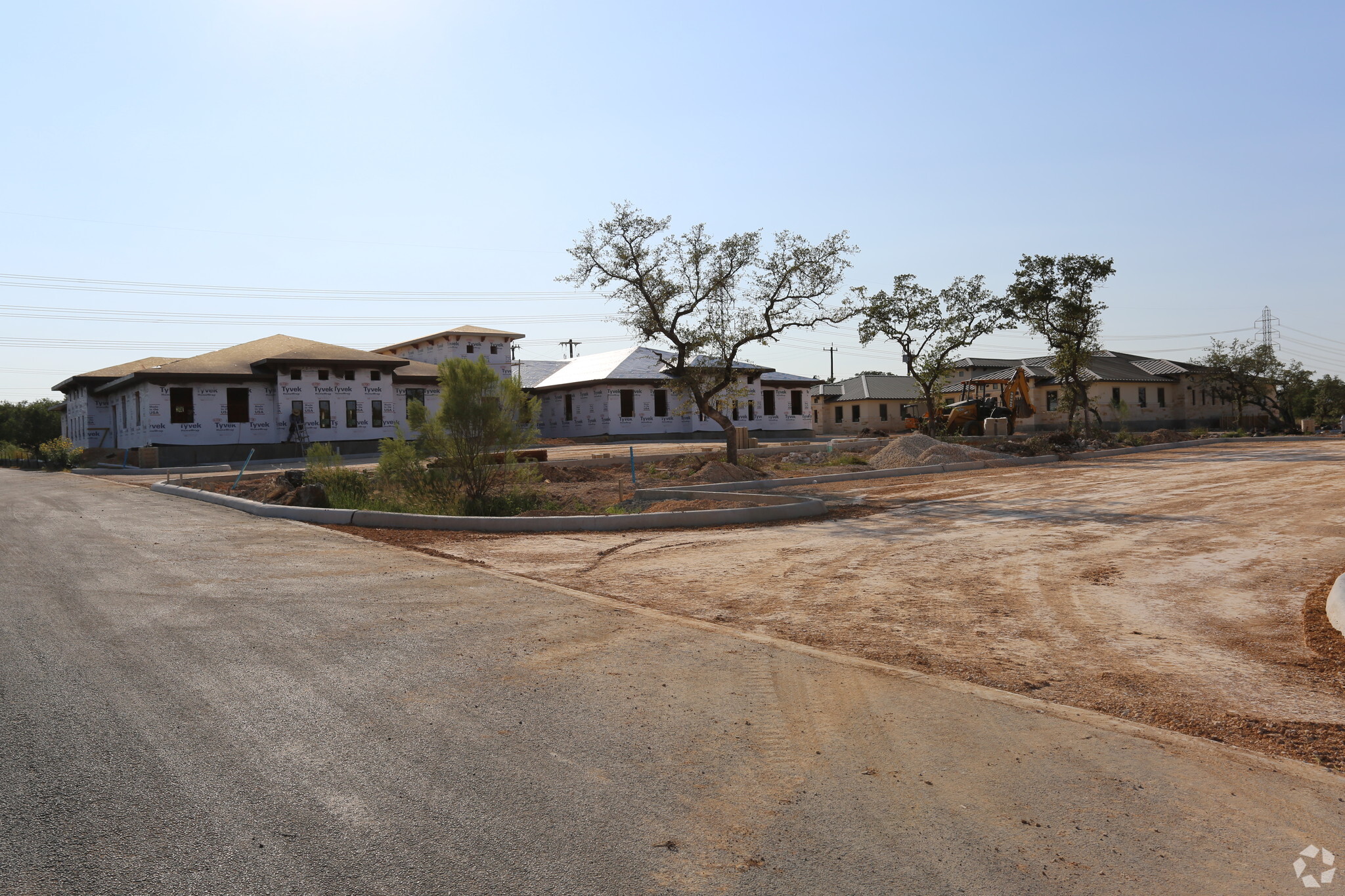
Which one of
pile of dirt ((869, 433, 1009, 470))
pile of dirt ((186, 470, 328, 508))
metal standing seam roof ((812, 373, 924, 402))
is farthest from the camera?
metal standing seam roof ((812, 373, 924, 402))

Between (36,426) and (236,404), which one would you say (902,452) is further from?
(36,426)

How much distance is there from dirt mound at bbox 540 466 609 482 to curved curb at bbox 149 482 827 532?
6737mm

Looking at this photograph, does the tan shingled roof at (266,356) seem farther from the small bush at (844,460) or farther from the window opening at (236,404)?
the small bush at (844,460)

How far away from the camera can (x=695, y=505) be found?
1530cm

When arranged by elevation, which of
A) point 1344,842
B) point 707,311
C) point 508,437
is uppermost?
point 707,311

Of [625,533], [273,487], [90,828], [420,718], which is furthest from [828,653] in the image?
[273,487]

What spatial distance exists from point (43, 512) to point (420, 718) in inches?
669

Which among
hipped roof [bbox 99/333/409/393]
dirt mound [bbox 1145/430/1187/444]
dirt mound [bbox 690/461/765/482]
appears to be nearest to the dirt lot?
dirt mound [bbox 690/461/765/482]

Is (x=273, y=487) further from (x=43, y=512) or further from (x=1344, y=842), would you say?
(x=1344, y=842)

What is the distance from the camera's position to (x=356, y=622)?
7457 mm

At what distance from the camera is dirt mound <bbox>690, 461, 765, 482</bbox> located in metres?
21.2

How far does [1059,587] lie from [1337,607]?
2.34 m
